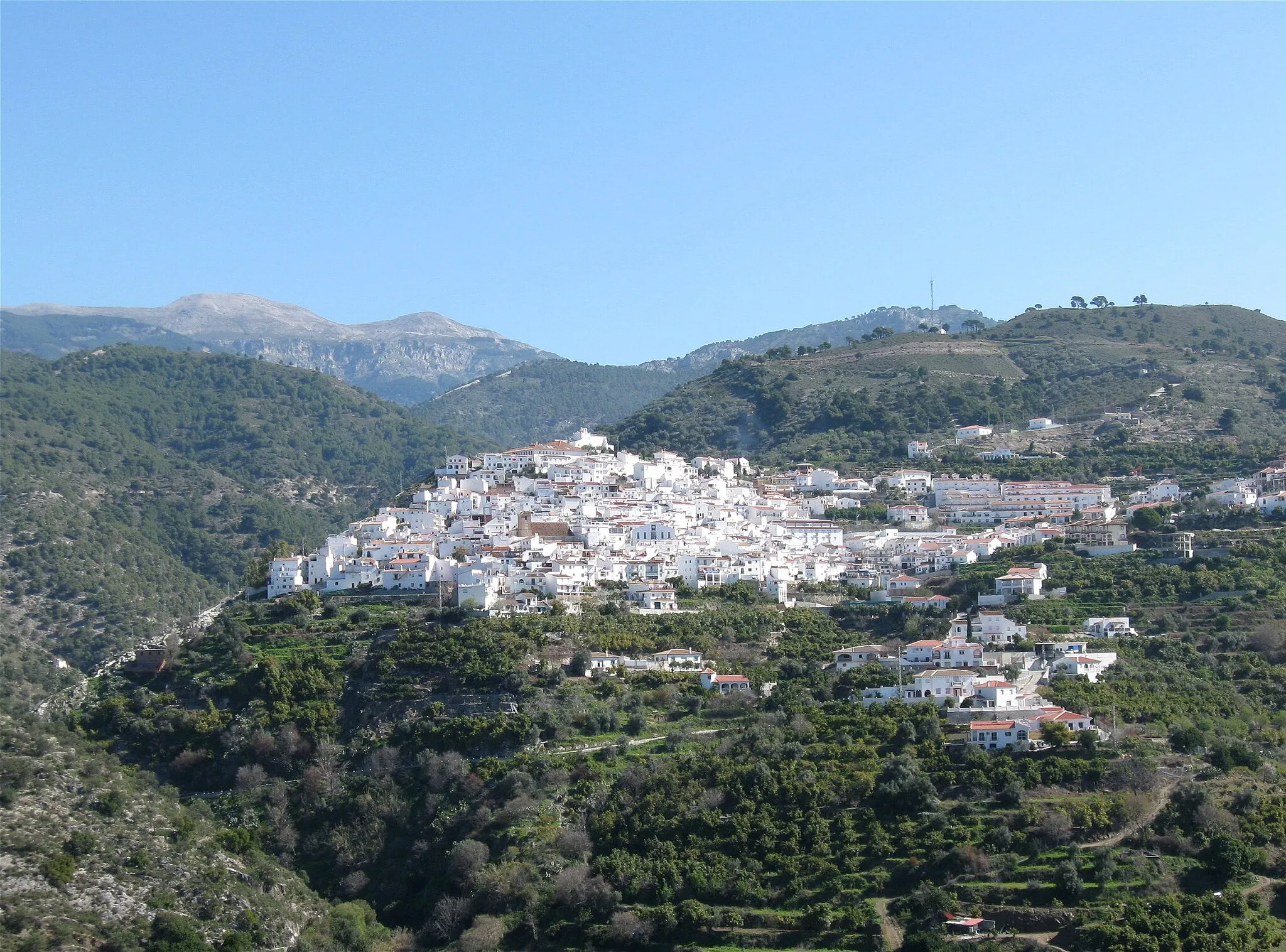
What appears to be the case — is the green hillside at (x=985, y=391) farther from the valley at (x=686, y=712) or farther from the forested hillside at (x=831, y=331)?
the forested hillside at (x=831, y=331)

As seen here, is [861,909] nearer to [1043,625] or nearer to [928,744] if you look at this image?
[928,744]

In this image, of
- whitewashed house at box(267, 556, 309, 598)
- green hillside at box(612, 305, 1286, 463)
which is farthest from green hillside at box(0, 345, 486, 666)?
green hillside at box(612, 305, 1286, 463)

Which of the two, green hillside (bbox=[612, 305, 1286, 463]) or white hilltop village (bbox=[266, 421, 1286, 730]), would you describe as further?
green hillside (bbox=[612, 305, 1286, 463])

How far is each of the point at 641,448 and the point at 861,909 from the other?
160ft

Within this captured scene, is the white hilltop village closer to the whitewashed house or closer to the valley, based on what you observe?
the whitewashed house

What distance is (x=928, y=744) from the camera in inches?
1612

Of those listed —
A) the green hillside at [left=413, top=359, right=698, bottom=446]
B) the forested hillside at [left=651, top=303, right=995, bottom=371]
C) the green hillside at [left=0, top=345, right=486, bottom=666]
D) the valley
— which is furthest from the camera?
the forested hillside at [left=651, top=303, right=995, bottom=371]

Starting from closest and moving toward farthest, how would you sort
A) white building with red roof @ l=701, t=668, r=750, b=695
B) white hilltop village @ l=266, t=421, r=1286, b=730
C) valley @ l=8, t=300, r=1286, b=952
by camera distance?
valley @ l=8, t=300, r=1286, b=952 → white building with red roof @ l=701, t=668, r=750, b=695 → white hilltop village @ l=266, t=421, r=1286, b=730

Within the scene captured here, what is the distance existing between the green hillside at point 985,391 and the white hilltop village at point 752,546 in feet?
30.2

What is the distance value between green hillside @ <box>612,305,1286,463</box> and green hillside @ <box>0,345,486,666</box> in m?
19.9

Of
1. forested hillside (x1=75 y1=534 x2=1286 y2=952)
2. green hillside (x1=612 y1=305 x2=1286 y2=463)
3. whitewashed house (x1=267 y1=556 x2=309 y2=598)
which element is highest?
green hillside (x1=612 y1=305 x2=1286 y2=463)

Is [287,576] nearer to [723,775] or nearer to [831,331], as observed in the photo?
[723,775]

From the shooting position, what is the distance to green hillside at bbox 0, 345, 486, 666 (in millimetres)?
72938

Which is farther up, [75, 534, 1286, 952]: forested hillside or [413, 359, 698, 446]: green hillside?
[413, 359, 698, 446]: green hillside
